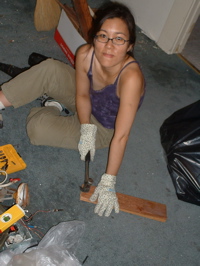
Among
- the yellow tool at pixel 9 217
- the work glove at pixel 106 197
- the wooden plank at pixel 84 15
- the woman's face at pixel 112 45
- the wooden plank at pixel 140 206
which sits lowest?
the wooden plank at pixel 140 206

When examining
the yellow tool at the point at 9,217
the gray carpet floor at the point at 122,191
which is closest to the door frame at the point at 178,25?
the gray carpet floor at the point at 122,191

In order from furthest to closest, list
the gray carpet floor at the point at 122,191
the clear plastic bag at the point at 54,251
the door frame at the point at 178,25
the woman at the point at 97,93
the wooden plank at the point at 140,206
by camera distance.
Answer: the door frame at the point at 178,25
the wooden plank at the point at 140,206
the gray carpet floor at the point at 122,191
the woman at the point at 97,93
the clear plastic bag at the point at 54,251

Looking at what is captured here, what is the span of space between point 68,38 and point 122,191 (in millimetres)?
1164

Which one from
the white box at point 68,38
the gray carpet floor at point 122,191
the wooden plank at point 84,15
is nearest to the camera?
the gray carpet floor at point 122,191

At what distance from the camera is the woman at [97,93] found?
42.9 inches

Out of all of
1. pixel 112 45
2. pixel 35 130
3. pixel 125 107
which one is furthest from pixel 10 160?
pixel 112 45

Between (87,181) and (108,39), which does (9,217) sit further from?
(108,39)

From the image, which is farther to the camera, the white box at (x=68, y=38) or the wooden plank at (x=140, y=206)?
the white box at (x=68, y=38)

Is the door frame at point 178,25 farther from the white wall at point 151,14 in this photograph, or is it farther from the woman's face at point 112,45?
the woman's face at point 112,45

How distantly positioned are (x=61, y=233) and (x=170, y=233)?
0.52m

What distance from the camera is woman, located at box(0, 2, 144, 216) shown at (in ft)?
3.58

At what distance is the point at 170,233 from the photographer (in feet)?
4.29

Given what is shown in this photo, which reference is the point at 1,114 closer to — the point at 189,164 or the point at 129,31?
the point at 129,31

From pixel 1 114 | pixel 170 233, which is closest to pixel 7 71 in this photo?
pixel 1 114
